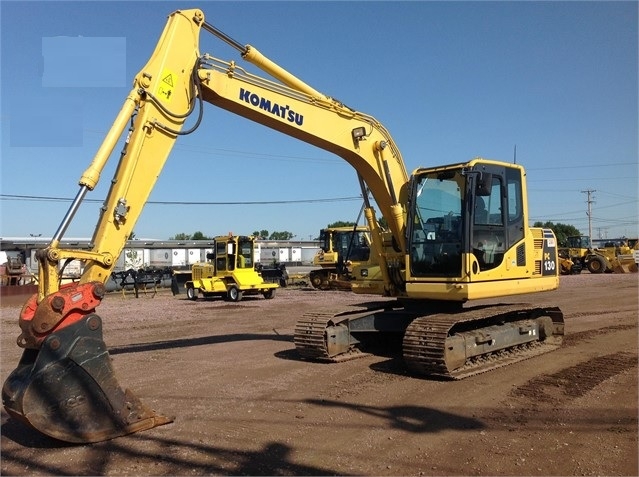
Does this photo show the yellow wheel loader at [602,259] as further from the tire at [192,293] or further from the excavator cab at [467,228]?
the excavator cab at [467,228]

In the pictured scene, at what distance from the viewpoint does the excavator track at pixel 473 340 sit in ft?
25.7

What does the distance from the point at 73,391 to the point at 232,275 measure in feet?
63.7

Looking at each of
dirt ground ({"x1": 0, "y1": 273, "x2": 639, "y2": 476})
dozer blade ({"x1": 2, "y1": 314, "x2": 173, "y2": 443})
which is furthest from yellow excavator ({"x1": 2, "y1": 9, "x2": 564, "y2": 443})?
dirt ground ({"x1": 0, "y1": 273, "x2": 639, "y2": 476})

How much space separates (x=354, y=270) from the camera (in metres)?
10.3

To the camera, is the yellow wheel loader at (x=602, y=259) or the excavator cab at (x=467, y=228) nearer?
the excavator cab at (x=467, y=228)

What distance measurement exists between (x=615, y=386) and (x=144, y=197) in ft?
21.1

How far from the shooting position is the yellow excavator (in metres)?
5.34

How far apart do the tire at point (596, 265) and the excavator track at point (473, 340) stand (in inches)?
1337

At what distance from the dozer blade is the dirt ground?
0.19 meters

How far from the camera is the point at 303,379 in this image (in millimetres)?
8016

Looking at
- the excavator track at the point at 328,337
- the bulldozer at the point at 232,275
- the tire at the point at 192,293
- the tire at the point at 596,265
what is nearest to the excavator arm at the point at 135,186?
the excavator track at the point at 328,337

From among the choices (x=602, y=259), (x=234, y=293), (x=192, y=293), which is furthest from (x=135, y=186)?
(x=602, y=259)

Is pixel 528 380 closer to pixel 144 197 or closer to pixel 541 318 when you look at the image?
pixel 541 318

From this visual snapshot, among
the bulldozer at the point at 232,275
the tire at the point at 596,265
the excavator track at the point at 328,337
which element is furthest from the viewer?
the tire at the point at 596,265
